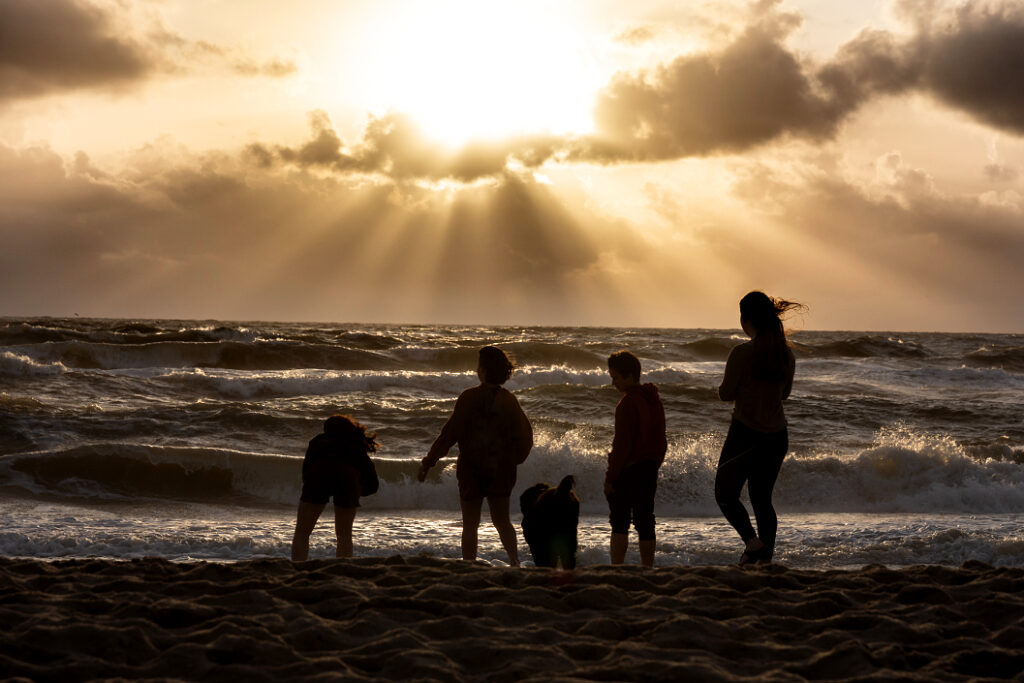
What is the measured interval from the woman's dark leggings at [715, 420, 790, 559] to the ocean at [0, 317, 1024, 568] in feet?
2.90

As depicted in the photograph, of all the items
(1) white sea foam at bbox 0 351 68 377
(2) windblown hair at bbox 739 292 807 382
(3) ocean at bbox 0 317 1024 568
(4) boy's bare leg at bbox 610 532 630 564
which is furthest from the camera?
(1) white sea foam at bbox 0 351 68 377

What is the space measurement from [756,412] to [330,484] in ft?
10.2

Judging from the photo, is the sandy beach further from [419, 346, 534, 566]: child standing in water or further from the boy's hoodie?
[419, 346, 534, 566]: child standing in water

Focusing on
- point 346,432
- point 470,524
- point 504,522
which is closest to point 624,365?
point 504,522

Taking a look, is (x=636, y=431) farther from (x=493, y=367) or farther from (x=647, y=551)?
(x=493, y=367)

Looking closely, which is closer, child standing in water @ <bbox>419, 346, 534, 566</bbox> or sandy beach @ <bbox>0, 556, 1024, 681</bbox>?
sandy beach @ <bbox>0, 556, 1024, 681</bbox>

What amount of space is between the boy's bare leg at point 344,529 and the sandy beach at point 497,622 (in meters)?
1.04

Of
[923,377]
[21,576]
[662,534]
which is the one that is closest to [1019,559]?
[662,534]

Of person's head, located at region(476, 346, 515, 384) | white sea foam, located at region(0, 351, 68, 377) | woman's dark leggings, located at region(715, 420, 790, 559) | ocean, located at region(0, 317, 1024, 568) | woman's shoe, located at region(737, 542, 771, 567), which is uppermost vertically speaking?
person's head, located at region(476, 346, 515, 384)

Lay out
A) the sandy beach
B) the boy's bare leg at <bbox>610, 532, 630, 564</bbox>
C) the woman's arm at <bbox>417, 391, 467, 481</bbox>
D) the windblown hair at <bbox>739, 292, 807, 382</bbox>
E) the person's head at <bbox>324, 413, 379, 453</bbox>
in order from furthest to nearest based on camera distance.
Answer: the person's head at <bbox>324, 413, 379, 453</bbox>, the woman's arm at <bbox>417, 391, 467, 481</bbox>, the boy's bare leg at <bbox>610, 532, 630, 564</bbox>, the windblown hair at <bbox>739, 292, 807, 382</bbox>, the sandy beach

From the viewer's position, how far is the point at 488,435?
620cm

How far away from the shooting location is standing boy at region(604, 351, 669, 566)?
19.4 feet

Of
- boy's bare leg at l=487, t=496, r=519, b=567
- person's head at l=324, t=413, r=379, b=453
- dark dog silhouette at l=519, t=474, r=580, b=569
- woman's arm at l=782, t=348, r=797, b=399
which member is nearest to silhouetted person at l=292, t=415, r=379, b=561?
person's head at l=324, t=413, r=379, b=453

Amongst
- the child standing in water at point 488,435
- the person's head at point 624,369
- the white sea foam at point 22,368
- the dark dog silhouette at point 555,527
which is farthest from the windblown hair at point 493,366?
the white sea foam at point 22,368
